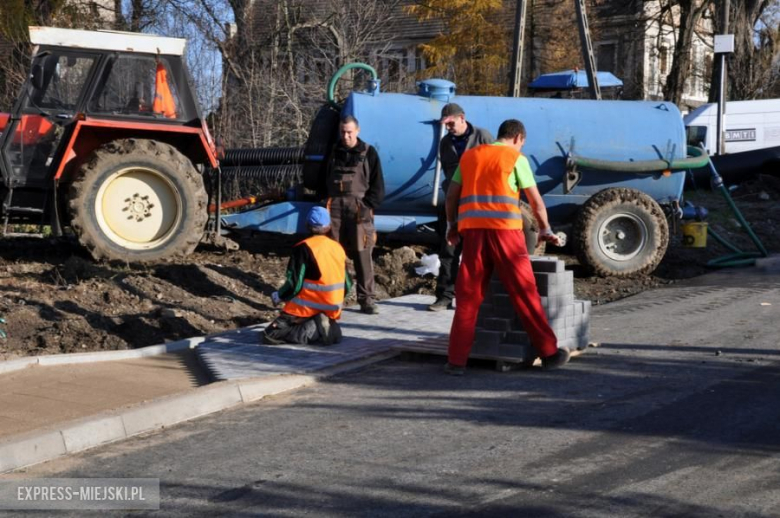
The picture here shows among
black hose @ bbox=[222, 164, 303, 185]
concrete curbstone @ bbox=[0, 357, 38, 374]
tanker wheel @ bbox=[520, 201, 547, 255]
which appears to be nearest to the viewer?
concrete curbstone @ bbox=[0, 357, 38, 374]

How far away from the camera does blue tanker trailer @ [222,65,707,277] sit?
40.7ft

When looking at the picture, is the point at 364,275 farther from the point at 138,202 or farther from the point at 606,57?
the point at 606,57

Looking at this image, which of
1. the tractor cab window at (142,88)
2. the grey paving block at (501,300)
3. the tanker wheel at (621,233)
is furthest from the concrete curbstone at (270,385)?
the tanker wheel at (621,233)

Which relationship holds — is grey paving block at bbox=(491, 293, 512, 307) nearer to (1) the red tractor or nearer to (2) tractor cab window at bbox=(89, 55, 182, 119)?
(1) the red tractor

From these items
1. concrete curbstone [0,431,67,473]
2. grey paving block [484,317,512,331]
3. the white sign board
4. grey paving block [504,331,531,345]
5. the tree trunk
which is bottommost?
concrete curbstone [0,431,67,473]

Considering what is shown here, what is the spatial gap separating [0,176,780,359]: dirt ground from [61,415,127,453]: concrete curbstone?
2247mm

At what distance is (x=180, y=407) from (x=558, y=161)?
723 cm

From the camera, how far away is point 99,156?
11273mm

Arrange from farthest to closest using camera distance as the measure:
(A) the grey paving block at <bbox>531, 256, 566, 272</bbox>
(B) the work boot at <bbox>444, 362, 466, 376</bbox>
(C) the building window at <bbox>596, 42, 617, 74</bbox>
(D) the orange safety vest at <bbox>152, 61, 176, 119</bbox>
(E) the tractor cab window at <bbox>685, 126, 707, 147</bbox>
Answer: (C) the building window at <bbox>596, 42, 617, 74</bbox> < (E) the tractor cab window at <bbox>685, 126, 707, 147</bbox> < (D) the orange safety vest at <bbox>152, 61, 176, 119</bbox> < (A) the grey paving block at <bbox>531, 256, 566, 272</bbox> < (B) the work boot at <bbox>444, 362, 466, 376</bbox>

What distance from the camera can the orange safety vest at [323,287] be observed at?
327 inches

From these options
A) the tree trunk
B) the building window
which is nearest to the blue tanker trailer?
the tree trunk

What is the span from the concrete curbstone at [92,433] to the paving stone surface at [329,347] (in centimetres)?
114

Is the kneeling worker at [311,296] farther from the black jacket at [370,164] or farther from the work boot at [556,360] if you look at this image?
the work boot at [556,360]

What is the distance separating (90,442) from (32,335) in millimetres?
2963
